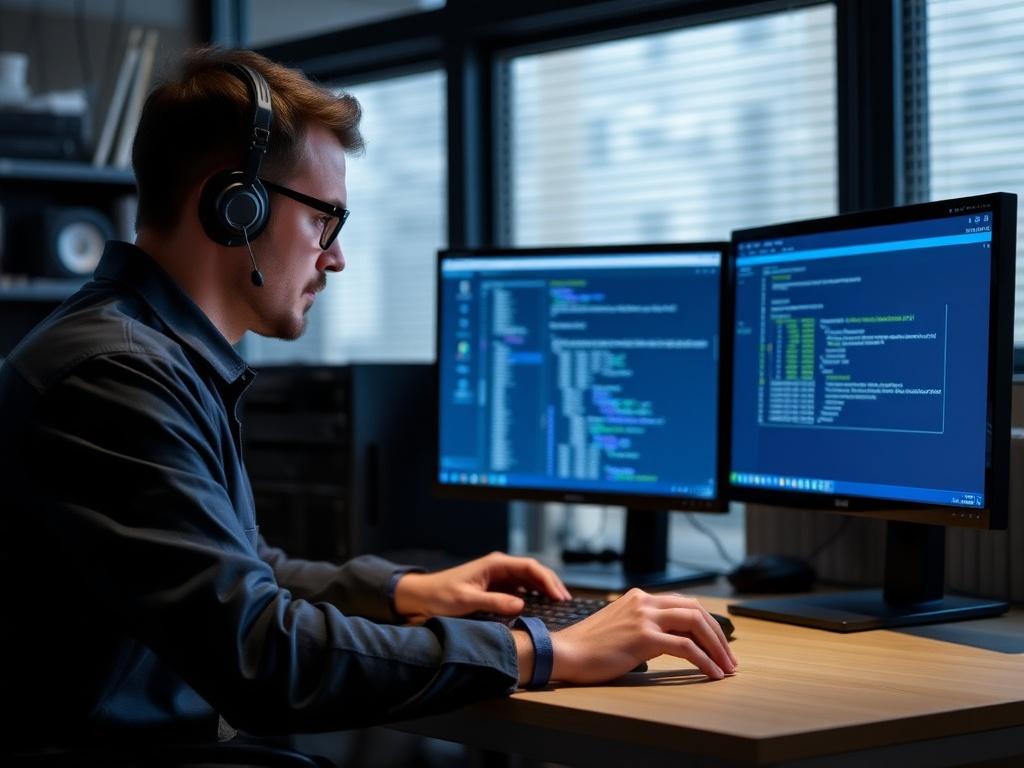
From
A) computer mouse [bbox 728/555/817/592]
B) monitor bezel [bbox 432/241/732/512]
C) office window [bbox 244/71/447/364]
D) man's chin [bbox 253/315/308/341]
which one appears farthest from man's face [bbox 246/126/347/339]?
office window [bbox 244/71/447/364]

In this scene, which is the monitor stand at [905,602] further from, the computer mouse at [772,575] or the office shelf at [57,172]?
the office shelf at [57,172]

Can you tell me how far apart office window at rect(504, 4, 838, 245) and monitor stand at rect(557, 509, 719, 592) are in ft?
2.18

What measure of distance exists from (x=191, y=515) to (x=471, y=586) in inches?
23.6

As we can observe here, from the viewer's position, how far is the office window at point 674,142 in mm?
2293

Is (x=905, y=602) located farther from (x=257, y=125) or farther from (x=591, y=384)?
(x=257, y=125)

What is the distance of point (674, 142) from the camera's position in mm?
2502

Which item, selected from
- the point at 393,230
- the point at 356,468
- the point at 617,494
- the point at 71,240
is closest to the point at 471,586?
the point at 617,494

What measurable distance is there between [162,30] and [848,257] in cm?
247

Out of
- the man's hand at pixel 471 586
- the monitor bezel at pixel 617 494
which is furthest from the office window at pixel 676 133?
the man's hand at pixel 471 586

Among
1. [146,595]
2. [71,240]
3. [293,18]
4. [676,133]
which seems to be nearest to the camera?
[146,595]

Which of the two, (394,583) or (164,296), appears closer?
(164,296)

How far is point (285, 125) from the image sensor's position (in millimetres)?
1401

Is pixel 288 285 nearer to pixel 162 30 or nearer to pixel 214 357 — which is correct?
pixel 214 357

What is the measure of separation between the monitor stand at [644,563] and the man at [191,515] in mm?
611
